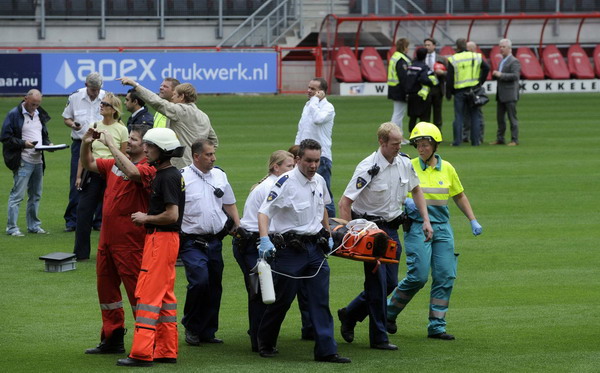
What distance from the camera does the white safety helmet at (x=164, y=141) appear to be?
823 cm

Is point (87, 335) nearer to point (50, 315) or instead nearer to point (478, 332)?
point (50, 315)

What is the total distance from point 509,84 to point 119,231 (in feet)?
51.9

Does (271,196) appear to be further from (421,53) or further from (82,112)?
(421,53)

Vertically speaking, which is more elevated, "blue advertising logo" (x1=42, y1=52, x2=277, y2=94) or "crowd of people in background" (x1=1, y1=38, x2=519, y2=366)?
"blue advertising logo" (x1=42, y1=52, x2=277, y2=94)

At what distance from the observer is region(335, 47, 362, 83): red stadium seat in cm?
3550

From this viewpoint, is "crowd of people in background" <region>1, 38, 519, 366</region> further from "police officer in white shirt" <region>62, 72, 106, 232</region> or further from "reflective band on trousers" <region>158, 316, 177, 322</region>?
"police officer in white shirt" <region>62, 72, 106, 232</region>

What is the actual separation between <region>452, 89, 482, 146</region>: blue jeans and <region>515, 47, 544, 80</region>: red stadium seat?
15037mm

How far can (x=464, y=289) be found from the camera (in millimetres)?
11531

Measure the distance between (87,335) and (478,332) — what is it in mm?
3498

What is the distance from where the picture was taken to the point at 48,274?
40.0 ft

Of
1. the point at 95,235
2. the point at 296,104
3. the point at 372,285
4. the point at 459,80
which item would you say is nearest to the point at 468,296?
the point at 372,285

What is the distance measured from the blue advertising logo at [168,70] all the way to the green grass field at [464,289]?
10.4 meters

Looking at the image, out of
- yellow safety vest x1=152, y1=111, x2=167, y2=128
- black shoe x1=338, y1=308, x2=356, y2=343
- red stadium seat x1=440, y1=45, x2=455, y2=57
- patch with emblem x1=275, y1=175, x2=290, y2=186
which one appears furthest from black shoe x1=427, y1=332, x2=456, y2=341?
red stadium seat x1=440, y1=45, x2=455, y2=57

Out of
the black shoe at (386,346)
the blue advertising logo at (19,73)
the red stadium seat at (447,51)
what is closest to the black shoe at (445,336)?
the black shoe at (386,346)
